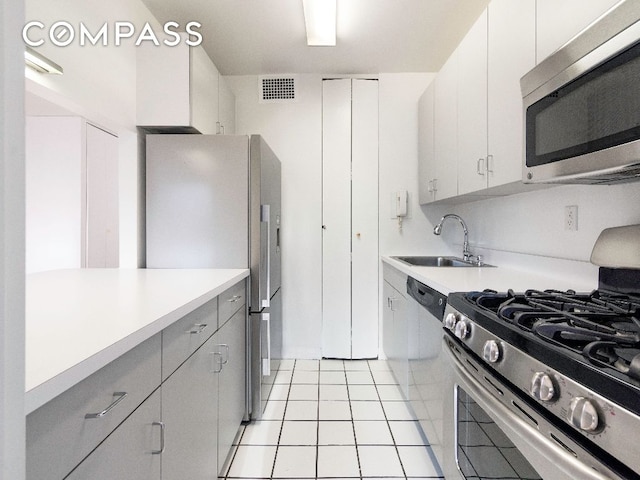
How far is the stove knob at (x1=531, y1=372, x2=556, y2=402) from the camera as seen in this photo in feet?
2.34

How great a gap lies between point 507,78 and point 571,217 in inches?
26.8

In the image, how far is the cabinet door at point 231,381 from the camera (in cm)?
165

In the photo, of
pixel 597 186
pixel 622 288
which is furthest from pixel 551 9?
pixel 622 288

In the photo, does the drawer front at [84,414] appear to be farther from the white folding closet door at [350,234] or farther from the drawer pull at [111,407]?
the white folding closet door at [350,234]

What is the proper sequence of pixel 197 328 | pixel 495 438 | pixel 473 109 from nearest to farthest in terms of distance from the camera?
pixel 495 438
pixel 197 328
pixel 473 109

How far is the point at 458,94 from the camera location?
2.19 m

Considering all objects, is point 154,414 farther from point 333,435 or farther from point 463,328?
point 333,435

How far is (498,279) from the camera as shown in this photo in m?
1.80

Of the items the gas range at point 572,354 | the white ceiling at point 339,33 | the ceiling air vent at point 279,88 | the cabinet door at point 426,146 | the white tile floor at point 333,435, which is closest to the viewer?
the gas range at point 572,354

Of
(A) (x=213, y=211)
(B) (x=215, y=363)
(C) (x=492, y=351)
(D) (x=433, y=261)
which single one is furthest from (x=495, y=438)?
(D) (x=433, y=261)

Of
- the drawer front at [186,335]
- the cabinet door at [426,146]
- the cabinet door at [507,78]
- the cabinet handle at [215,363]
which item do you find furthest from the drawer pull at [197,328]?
the cabinet door at [426,146]

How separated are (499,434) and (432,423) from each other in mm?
819

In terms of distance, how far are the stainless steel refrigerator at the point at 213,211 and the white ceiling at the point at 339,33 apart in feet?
2.69

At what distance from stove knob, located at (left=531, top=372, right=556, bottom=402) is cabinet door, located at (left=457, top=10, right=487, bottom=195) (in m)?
1.29
